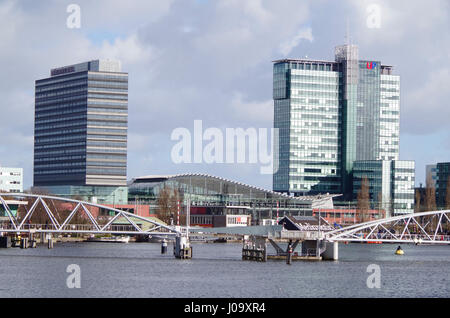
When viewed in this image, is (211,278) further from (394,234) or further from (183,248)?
(394,234)

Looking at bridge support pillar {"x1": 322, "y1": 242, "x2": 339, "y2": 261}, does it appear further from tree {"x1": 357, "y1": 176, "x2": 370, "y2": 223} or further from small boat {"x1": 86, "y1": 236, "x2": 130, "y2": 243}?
tree {"x1": 357, "y1": 176, "x2": 370, "y2": 223}

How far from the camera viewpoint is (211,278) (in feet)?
273

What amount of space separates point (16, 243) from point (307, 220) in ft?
139

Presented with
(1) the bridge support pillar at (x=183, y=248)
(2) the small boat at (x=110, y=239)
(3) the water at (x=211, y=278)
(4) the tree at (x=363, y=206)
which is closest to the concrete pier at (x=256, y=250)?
(3) the water at (x=211, y=278)

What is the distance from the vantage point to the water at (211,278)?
236 feet

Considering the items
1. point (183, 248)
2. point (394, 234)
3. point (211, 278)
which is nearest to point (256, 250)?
point (183, 248)

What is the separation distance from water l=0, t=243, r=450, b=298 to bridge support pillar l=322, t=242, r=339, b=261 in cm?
109

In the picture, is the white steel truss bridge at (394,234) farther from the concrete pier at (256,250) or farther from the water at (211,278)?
the concrete pier at (256,250)

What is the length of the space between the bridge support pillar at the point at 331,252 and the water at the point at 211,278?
1093 millimetres

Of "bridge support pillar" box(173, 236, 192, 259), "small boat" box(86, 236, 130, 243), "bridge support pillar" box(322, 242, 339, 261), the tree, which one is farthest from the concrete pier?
the tree

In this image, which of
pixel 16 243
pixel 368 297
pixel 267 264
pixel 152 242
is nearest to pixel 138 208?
pixel 152 242

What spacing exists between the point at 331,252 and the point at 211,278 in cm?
2994
